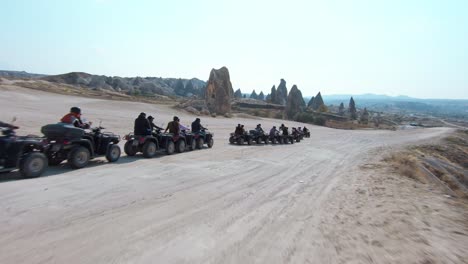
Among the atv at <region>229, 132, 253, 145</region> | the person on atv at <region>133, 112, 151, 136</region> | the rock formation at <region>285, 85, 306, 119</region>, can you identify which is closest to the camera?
the person on atv at <region>133, 112, 151, 136</region>

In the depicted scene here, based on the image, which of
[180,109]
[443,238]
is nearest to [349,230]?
[443,238]

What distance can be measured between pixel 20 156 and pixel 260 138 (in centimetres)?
1598

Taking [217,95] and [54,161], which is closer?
[54,161]

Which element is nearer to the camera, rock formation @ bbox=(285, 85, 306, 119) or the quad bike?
the quad bike

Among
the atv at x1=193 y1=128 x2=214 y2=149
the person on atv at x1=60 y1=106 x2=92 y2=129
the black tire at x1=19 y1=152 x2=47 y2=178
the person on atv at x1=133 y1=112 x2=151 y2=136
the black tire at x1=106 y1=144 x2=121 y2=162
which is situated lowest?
the atv at x1=193 y1=128 x2=214 y2=149

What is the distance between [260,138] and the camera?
23016mm

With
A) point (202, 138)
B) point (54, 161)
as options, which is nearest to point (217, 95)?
point (202, 138)

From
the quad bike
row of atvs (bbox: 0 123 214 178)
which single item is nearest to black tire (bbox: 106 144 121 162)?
row of atvs (bbox: 0 123 214 178)

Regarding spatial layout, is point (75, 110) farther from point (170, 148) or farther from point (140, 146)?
point (170, 148)

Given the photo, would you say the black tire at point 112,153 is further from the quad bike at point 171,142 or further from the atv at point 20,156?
the atv at point 20,156

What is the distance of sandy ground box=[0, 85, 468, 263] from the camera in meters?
5.09

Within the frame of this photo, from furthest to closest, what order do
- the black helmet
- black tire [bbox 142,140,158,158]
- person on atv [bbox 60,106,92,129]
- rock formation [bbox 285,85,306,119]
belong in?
rock formation [bbox 285,85,306,119] < black tire [bbox 142,140,158,158] < the black helmet < person on atv [bbox 60,106,92,129]

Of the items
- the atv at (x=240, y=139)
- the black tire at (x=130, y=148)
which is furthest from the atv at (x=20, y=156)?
the atv at (x=240, y=139)

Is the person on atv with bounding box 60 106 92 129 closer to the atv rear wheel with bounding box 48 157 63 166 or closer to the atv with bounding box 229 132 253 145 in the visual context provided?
the atv rear wheel with bounding box 48 157 63 166
